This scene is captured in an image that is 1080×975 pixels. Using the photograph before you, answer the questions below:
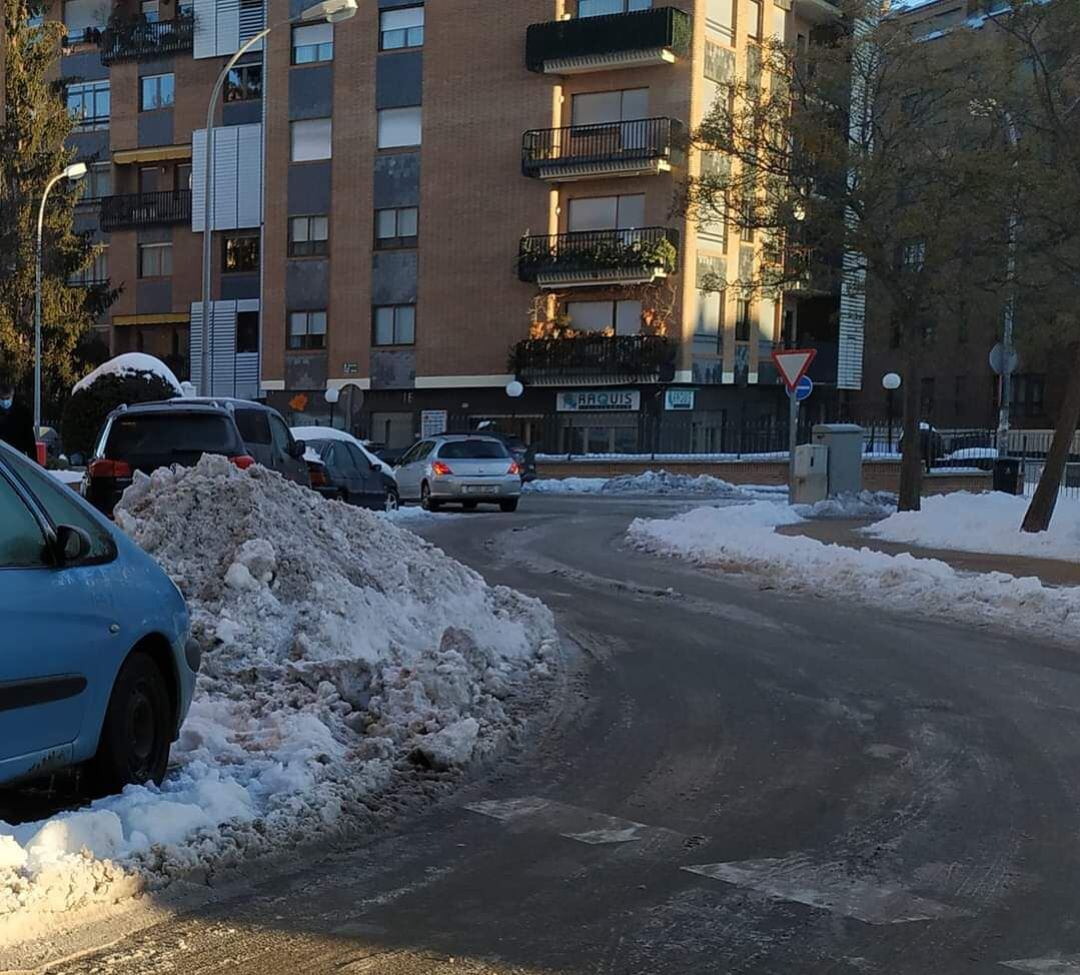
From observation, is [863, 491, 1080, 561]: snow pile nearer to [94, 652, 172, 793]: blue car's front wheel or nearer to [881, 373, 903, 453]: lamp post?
[94, 652, 172, 793]: blue car's front wheel

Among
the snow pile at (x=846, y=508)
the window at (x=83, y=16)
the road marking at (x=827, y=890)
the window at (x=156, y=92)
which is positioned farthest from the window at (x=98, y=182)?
the road marking at (x=827, y=890)

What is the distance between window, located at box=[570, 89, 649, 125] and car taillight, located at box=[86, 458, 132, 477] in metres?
32.8

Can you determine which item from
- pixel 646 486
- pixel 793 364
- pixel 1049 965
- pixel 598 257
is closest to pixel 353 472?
pixel 793 364

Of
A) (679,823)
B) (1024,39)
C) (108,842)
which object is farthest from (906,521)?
(108,842)

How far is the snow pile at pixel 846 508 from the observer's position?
25.4 meters

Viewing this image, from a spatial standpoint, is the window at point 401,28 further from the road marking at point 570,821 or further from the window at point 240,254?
the road marking at point 570,821

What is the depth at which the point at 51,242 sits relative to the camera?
4453 centimetres

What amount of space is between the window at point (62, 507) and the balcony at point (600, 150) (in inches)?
1517

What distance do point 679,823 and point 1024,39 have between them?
16.4 metres

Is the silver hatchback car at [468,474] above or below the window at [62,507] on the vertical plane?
below

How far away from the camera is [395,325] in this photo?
158 feet

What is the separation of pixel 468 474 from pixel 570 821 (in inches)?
825

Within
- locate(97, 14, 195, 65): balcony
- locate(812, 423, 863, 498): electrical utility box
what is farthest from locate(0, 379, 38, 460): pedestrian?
locate(97, 14, 195, 65): balcony

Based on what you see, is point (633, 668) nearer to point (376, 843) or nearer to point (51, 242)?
point (376, 843)
